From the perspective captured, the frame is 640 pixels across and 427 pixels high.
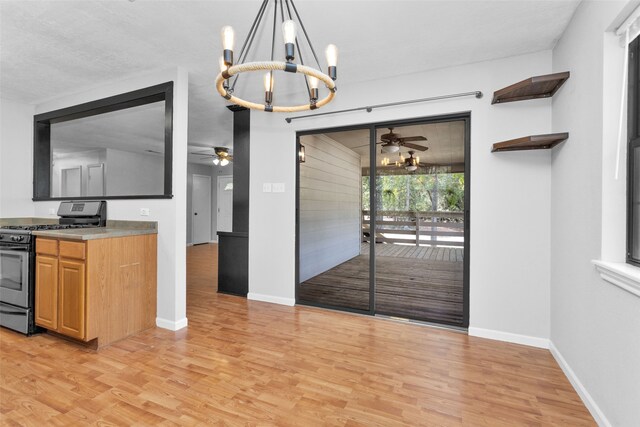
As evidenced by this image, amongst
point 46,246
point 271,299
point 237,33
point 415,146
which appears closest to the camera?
point 237,33

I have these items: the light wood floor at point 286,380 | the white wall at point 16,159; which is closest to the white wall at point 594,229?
the light wood floor at point 286,380

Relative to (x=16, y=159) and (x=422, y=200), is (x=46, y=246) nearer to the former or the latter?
(x=16, y=159)

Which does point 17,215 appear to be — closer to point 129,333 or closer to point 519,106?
point 129,333

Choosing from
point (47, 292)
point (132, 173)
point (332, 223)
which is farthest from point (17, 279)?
point (132, 173)

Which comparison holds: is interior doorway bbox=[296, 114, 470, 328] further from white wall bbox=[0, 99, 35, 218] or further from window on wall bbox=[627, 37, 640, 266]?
white wall bbox=[0, 99, 35, 218]

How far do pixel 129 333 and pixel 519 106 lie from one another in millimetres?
3969

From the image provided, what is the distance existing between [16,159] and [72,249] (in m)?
2.54

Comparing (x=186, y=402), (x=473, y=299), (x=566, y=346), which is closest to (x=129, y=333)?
(x=186, y=402)

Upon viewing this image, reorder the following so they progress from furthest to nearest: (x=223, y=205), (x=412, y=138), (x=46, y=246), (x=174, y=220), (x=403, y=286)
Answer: (x=223, y=205)
(x=403, y=286)
(x=412, y=138)
(x=174, y=220)
(x=46, y=246)

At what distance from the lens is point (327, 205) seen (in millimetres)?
5355

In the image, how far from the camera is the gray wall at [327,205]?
4555 mm

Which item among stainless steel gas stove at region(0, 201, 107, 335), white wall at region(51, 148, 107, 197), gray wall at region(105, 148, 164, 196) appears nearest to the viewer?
stainless steel gas stove at region(0, 201, 107, 335)

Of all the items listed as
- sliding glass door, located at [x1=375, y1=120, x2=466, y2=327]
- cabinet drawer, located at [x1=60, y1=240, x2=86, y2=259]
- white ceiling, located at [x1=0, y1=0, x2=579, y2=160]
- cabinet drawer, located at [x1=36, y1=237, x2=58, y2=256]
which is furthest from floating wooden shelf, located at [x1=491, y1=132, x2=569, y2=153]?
cabinet drawer, located at [x1=36, y1=237, x2=58, y2=256]

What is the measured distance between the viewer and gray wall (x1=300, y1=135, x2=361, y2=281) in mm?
4555
